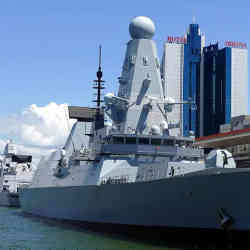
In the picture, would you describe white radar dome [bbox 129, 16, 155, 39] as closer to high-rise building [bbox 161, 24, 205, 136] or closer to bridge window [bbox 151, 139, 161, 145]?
bridge window [bbox 151, 139, 161, 145]

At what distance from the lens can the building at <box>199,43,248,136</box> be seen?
76750mm

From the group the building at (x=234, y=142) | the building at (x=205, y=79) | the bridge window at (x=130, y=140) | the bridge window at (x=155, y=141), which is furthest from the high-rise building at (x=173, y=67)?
the bridge window at (x=130, y=140)

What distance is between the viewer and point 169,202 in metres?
16.2

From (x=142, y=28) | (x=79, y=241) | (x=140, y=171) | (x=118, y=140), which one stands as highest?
(x=142, y=28)

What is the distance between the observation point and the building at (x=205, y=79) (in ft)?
253

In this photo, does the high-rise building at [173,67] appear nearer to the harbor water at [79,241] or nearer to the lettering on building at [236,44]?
the lettering on building at [236,44]

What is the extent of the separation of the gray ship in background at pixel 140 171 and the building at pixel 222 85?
2009 inches

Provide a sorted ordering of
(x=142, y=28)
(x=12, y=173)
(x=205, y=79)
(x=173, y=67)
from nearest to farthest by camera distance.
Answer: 1. (x=142, y=28)
2. (x=12, y=173)
3. (x=173, y=67)
4. (x=205, y=79)

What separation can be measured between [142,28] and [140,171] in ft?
29.7

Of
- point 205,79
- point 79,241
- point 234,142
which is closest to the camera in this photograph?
point 79,241

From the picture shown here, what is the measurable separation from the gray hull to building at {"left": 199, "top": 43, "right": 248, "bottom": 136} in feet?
188

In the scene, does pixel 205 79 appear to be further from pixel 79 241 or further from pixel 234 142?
pixel 79 241

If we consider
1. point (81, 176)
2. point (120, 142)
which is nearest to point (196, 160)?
point (120, 142)

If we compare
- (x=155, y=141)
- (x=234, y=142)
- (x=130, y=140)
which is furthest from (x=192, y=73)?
(x=130, y=140)
